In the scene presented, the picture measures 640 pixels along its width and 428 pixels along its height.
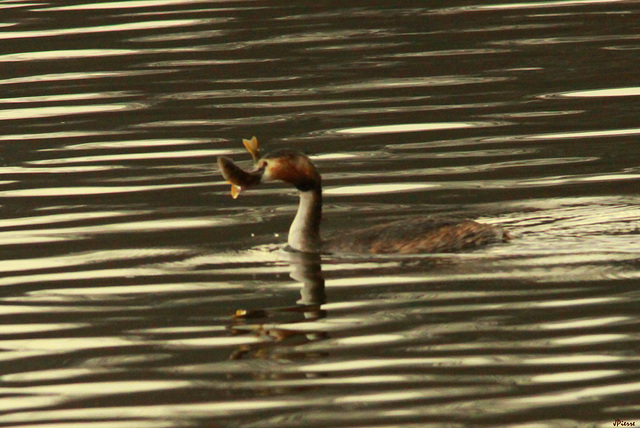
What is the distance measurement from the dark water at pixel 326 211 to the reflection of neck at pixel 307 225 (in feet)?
0.79

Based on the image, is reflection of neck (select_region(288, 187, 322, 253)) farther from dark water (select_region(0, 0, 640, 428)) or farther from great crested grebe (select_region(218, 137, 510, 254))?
dark water (select_region(0, 0, 640, 428))

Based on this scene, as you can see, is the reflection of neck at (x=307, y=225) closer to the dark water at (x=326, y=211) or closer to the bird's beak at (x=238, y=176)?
the dark water at (x=326, y=211)

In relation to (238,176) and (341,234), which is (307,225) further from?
(238,176)

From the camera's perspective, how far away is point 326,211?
13.0 meters

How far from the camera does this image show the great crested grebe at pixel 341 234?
11.3 m

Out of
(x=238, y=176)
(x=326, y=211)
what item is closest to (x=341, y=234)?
(x=238, y=176)

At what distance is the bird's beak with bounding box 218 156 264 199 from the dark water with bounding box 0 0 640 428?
1.70 feet

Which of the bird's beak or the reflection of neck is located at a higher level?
the bird's beak

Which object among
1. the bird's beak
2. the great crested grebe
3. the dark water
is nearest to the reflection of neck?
the great crested grebe

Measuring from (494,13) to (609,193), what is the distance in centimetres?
839

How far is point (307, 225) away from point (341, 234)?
0.92 ft

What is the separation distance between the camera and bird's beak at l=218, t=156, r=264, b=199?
445 inches

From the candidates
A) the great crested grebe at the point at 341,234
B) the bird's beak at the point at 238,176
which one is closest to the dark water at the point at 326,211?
the great crested grebe at the point at 341,234

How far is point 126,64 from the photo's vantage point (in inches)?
744
